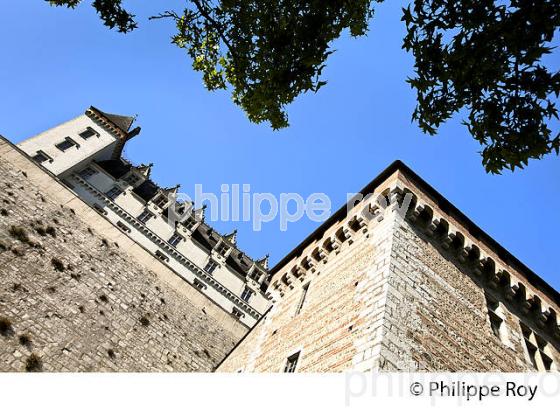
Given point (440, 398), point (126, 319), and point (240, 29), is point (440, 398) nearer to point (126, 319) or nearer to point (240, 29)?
point (240, 29)

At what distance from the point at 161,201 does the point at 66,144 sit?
9737 mm

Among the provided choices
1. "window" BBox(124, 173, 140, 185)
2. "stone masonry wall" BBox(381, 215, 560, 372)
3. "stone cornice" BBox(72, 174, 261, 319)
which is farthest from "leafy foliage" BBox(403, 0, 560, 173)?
"window" BBox(124, 173, 140, 185)

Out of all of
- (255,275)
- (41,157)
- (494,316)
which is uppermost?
(255,275)

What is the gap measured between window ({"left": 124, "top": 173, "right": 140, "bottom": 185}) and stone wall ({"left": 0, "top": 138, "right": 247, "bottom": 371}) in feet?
59.4

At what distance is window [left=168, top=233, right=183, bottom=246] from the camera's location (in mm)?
34869

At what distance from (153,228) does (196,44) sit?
29.2m

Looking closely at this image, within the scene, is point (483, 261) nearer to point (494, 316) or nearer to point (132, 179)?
point (494, 316)

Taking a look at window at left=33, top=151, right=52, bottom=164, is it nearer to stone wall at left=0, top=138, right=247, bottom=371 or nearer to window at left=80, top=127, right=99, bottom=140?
window at left=80, top=127, right=99, bottom=140

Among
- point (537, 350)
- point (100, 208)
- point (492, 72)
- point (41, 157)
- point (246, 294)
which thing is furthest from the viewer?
point (246, 294)

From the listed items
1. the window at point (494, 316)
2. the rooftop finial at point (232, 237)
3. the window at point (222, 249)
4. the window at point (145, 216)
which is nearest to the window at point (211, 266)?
the window at point (222, 249)

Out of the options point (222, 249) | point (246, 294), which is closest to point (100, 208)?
point (222, 249)

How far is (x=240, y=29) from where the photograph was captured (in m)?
7.32

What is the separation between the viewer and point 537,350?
10.3 metres

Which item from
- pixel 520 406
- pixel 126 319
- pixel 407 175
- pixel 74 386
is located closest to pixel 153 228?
pixel 126 319
